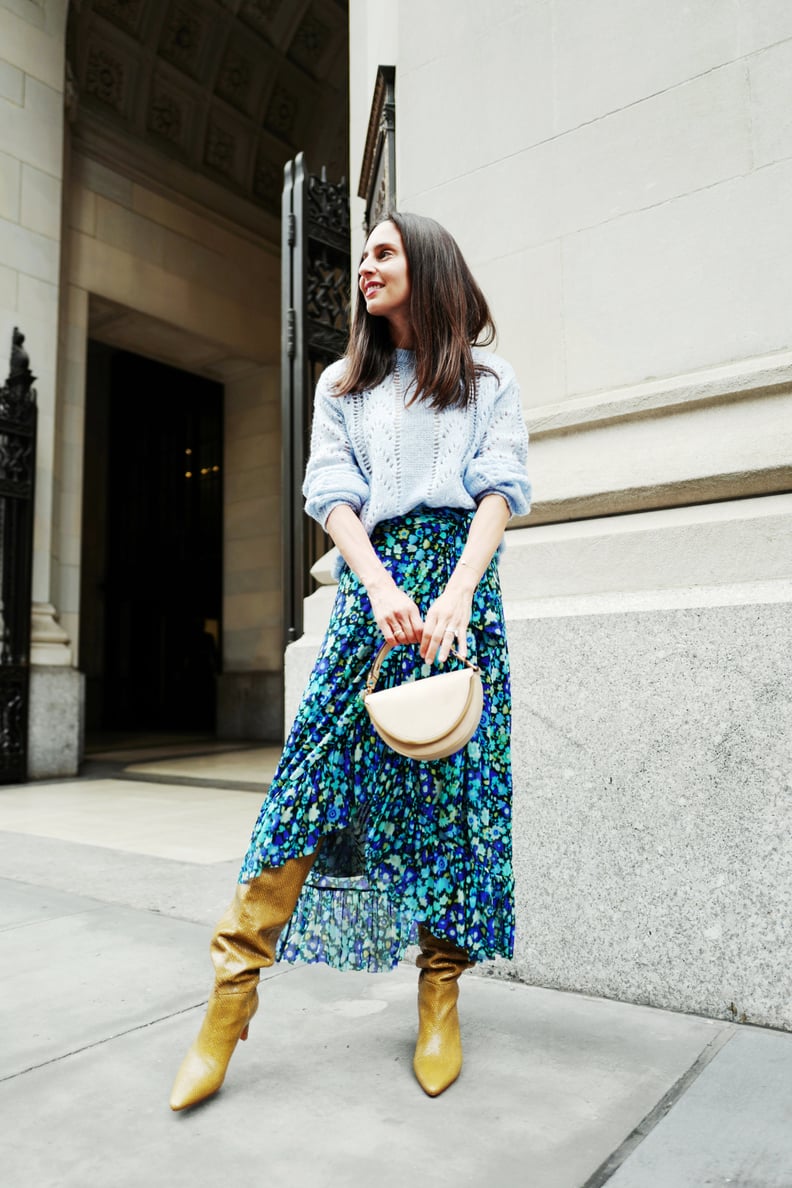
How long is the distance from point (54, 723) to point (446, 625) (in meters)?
8.52

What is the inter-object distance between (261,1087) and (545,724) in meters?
1.32

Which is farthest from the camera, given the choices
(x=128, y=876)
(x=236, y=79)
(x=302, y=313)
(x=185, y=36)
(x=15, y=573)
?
(x=236, y=79)

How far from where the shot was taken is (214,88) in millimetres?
12648

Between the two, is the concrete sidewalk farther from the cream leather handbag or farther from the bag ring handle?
the bag ring handle

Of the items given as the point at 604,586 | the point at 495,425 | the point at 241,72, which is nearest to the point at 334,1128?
the point at 495,425

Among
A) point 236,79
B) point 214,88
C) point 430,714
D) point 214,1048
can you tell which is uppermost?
point 236,79

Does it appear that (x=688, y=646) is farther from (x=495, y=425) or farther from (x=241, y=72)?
(x=241, y=72)

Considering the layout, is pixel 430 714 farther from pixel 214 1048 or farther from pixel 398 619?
pixel 214 1048

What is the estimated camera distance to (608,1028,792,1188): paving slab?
1711 millimetres

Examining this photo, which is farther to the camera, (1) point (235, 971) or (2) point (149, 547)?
(2) point (149, 547)

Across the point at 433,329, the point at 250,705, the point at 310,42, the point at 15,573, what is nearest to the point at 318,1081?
the point at 433,329

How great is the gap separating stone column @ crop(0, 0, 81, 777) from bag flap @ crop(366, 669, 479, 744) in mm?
8419

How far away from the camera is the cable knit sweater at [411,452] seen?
219cm

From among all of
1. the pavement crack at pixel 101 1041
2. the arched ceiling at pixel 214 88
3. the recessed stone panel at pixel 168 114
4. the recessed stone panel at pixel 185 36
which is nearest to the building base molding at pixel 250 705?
the arched ceiling at pixel 214 88
